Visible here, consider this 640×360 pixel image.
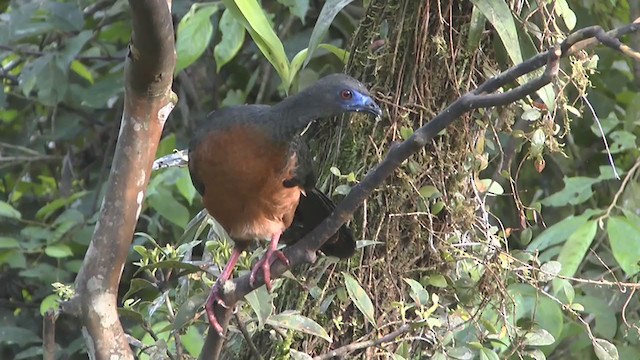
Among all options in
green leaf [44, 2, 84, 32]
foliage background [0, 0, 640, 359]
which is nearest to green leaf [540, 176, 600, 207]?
foliage background [0, 0, 640, 359]

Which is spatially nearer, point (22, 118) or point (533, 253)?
point (533, 253)

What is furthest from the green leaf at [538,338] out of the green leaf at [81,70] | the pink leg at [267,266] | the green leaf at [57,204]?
the green leaf at [81,70]

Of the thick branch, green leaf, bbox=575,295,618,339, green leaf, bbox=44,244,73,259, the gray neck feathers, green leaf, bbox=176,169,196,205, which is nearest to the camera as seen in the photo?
the thick branch

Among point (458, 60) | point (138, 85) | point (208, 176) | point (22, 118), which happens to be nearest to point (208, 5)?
point (208, 176)

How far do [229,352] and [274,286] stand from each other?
0.72 ft

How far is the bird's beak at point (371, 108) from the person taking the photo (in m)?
1.71

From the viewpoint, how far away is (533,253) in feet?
6.04

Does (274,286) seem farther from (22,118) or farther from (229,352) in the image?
(22,118)

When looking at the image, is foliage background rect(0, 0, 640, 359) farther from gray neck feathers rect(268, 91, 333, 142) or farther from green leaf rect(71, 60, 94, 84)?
green leaf rect(71, 60, 94, 84)

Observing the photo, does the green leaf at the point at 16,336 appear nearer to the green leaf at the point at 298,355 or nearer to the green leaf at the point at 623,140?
the green leaf at the point at 298,355

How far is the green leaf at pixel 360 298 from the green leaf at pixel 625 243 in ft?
2.42

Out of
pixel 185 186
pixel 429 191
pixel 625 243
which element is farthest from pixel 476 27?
pixel 185 186

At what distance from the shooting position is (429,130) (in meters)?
1.34

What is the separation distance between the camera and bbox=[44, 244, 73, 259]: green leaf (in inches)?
110
